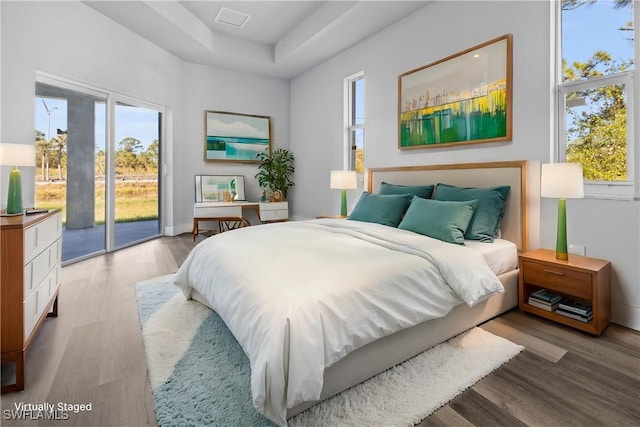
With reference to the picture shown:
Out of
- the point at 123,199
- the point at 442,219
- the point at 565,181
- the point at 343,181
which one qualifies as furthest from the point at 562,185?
the point at 123,199

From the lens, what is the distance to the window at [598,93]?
2.19 metres

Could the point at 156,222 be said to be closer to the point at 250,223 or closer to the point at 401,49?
the point at 250,223

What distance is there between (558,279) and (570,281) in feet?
0.22

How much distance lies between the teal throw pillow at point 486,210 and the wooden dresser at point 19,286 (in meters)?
2.80

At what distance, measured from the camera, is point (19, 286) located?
59.8 inches

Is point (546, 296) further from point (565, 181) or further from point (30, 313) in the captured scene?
point (30, 313)

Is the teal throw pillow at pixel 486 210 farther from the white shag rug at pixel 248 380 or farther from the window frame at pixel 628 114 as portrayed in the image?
the white shag rug at pixel 248 380

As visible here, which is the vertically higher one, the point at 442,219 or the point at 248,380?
the point at 442,219

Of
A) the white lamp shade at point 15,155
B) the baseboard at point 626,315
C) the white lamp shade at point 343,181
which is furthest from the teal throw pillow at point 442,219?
the white lamp shade at point 15,155

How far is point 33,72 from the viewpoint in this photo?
3.11m

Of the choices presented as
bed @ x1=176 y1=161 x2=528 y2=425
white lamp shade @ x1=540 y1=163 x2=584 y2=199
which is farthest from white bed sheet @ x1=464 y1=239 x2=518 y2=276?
white lamp shade @ x1=540 y1=163 x2=584 y2=199

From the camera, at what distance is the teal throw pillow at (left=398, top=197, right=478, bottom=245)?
2.34m

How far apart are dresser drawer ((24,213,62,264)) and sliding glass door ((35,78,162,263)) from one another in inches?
62.2

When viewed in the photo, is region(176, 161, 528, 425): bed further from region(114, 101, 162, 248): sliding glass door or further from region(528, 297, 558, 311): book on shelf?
region(114, 101, 162, 248): sliding glass door
